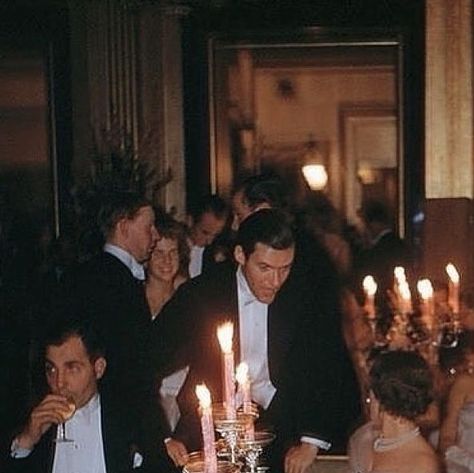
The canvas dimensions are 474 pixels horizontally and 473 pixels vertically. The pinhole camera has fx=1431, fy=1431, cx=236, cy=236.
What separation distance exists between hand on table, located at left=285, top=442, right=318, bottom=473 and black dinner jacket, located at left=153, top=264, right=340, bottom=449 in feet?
0.52

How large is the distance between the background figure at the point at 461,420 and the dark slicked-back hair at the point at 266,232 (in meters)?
1.09

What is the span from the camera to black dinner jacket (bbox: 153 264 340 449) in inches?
183

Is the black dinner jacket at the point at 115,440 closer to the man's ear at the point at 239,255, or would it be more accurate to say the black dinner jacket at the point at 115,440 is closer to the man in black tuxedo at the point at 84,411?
the man in black tuxedo at the point at 84,411

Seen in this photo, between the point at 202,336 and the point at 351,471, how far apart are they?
0.71m

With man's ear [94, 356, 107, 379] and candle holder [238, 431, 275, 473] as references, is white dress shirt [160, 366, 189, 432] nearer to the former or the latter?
man's ear [94, 356, 107, 379]

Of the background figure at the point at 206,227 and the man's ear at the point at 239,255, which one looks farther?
the background figure at the point at 206,227

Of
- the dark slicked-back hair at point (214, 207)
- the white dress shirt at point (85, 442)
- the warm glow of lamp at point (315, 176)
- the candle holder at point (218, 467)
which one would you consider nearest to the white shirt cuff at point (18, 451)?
the white dress shirt at point (85, 442)

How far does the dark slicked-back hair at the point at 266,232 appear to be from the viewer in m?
4.31

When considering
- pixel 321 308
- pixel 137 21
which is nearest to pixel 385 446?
pixel 321 308

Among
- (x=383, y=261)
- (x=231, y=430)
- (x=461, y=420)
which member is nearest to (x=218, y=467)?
(x=231, y=430)

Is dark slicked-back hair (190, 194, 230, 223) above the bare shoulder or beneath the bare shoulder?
above

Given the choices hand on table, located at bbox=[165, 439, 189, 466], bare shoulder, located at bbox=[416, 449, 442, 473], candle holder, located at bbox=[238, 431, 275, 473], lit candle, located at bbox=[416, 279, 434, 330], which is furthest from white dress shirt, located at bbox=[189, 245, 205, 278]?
candle holder, located at bbox=[238, 431, 275, 473]

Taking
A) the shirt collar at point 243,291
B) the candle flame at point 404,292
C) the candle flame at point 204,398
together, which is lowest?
the candle flame at point 404,292

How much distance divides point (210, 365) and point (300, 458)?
19.3 inches
